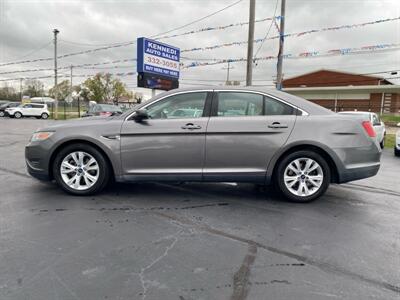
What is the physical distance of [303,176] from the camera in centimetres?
420

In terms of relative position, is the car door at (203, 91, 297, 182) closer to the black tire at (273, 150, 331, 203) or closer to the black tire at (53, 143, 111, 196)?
the black tire at (273, 150, 331, 203)

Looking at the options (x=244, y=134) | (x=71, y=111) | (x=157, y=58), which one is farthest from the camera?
(x=71, y=111)

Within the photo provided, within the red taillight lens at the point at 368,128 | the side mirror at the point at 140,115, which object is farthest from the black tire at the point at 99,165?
the red taillight lens at the point at 368,128

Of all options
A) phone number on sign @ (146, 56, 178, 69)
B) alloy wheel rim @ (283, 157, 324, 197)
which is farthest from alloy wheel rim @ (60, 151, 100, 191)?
phone number on sign @ (146, 56, 178, 69)

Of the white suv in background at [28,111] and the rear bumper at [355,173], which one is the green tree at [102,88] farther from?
the rear bumper at [355,173]

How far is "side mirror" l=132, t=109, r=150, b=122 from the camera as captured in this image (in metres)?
4.10

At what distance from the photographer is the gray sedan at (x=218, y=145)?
4.08 meters

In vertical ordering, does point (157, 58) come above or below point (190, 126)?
above

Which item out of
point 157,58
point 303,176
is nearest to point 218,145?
point 303,176

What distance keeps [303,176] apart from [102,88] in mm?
64540

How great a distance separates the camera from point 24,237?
3.02 meters

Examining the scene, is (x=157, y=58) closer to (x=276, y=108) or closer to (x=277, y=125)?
(x=276, y=108)

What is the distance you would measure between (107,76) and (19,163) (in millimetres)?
61232

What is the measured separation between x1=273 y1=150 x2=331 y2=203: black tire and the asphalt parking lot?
0.13 m
